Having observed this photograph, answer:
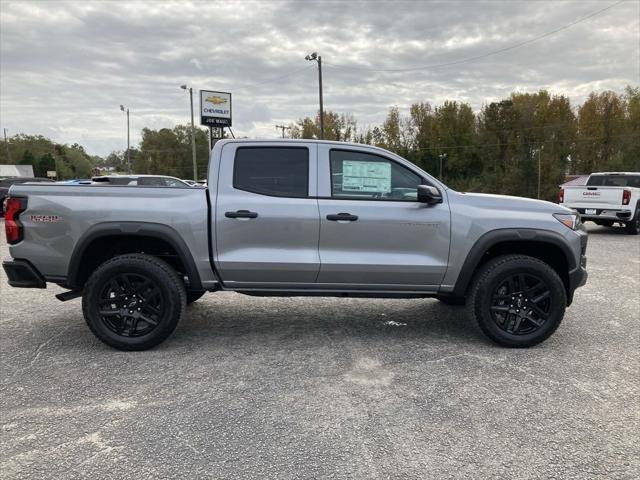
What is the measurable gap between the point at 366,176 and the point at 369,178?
34 millimetres

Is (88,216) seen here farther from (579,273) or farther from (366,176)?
(579,273)

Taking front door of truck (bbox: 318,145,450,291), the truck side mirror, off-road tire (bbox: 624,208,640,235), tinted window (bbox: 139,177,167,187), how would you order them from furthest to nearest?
tinted window (bbox: 139,177,167,187)
off-road tire (bbox: 624,208,640,235)
front door of truck (bbox: 318,145,450,291)
the truck side mirror

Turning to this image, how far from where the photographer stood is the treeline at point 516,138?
2179 inches

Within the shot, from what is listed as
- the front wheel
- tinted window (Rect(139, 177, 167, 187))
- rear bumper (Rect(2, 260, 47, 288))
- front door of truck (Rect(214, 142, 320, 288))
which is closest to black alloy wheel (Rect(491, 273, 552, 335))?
the front wheel

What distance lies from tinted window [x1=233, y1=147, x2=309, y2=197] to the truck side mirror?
39.9 inches

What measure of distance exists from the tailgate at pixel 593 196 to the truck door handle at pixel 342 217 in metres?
11.2

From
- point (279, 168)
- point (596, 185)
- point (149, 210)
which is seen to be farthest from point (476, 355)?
point (596, 185)

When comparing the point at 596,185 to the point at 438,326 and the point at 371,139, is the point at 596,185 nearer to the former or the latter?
the point at 438,326

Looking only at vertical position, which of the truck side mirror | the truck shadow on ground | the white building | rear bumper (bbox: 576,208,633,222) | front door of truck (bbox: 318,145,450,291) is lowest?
the truck shadow on ground

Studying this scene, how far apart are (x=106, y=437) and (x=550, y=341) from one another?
3.93m

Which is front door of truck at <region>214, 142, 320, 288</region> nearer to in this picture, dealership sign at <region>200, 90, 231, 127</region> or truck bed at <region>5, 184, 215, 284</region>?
truck bed at <region>5, 184, 215, 284</region>

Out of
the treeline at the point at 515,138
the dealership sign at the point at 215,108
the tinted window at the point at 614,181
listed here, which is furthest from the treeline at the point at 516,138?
→ the tinted window at the point at 614,181

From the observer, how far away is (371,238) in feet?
14.3

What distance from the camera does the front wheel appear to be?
437cm
